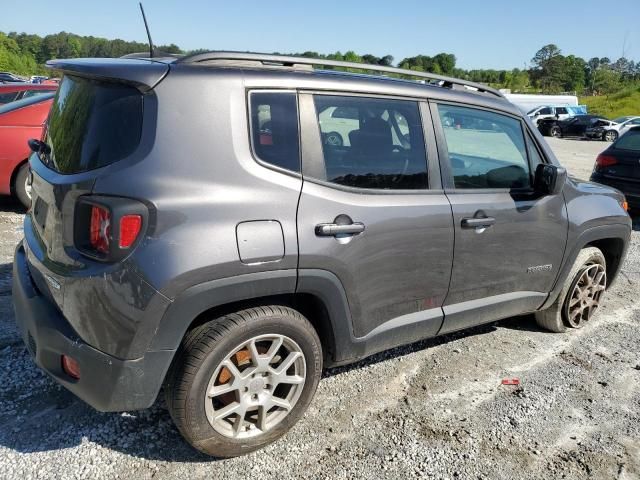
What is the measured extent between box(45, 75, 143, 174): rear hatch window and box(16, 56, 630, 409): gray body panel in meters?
0.05

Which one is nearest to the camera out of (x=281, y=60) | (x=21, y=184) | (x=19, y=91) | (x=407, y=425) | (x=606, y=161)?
(x=281, y=60)

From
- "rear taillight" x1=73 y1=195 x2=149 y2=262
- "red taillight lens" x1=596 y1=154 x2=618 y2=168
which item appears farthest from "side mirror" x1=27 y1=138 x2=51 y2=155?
"red taillight lens" x1=596 y1=154 x2=618 y2=168

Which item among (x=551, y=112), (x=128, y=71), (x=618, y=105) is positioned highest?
(x=128, y=71)

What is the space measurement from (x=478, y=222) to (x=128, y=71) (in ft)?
Answer: 6.72

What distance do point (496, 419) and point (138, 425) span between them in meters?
1.97

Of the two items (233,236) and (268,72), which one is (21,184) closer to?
(268,72)

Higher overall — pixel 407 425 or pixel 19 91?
pixel 19 91

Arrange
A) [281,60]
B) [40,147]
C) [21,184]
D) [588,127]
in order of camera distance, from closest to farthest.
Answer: [281,60], [40,147], [21,184], [588,127]

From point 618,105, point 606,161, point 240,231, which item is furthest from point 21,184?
point 618,105

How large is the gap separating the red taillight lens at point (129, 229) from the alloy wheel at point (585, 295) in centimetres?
339

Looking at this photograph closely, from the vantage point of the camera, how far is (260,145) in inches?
97.7

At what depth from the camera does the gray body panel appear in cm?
221

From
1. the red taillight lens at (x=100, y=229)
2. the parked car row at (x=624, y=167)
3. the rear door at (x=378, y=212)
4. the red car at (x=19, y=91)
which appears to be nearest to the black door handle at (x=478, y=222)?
the rear door at (x=378, y=212)

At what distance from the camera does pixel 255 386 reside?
2.60m
